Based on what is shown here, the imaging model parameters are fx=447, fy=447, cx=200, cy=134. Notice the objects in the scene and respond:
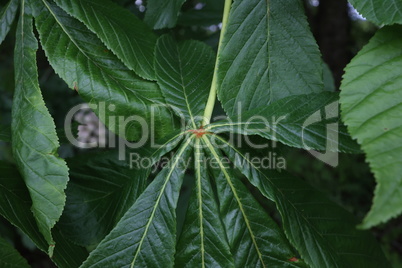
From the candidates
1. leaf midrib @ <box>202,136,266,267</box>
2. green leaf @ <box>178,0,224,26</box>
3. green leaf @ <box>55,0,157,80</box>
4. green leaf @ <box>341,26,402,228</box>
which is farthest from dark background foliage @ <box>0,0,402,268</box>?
green leaf @ <box>341,26,402,228</box>

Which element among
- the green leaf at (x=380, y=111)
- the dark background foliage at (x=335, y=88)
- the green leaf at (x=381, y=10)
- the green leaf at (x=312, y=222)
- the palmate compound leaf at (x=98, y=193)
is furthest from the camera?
the dark background foliage at (x=335, y=88)

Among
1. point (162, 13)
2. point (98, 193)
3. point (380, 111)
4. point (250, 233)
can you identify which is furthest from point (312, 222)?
point (162, 13)

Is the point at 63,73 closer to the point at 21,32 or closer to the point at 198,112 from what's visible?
the point at 21,32

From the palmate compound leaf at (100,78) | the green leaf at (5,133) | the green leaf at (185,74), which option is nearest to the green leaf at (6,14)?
the palmate compound leaf at (100,78)

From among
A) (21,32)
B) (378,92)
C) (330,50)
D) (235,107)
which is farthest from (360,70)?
(330,50)

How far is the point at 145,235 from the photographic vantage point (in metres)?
0.70

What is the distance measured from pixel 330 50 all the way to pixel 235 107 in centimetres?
209

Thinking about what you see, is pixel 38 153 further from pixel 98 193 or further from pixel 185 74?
pixel 185 74

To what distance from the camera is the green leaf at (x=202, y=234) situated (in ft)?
2.30

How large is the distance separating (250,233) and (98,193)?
12.0 inches

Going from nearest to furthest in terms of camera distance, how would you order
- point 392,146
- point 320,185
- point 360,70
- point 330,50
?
point 392,146 → point 360,70 → point 330,50 → point 320,185

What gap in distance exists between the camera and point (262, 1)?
2.61 ft

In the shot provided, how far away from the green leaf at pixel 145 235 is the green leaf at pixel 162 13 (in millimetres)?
350

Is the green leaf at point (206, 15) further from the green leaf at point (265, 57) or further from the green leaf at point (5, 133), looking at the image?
the green leaf at point (5, 133)
